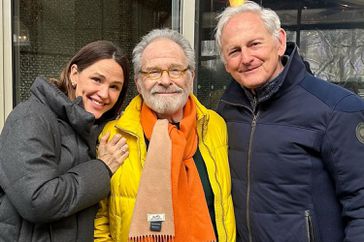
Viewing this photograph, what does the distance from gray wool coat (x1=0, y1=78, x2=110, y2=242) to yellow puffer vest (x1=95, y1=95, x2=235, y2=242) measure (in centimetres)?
10

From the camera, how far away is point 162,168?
69.0 inches

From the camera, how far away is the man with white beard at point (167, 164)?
1.73 meters

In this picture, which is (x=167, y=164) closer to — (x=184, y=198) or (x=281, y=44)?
(x=184, y=198)

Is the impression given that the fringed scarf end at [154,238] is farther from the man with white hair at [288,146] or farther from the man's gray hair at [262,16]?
the man's gray hair at [262,16]

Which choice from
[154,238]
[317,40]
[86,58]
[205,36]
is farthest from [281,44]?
[317,40]

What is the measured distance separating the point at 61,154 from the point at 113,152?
0.21 meters

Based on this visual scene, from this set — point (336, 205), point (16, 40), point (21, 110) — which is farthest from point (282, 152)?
point (16, 40)

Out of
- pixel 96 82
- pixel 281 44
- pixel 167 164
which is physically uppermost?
pixel 281 44

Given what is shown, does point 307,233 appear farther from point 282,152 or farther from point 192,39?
point 192,39

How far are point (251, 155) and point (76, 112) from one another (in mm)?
641

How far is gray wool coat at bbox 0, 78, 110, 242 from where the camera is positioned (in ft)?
4.86

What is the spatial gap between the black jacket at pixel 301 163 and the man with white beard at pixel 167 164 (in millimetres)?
125

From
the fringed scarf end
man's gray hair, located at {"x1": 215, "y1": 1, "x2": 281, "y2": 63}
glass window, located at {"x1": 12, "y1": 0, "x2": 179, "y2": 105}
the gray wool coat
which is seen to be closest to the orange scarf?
the fringed scarf end

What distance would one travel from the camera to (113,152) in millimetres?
1738
